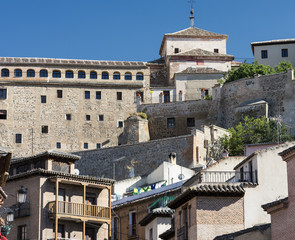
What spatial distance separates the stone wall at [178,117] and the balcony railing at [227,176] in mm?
49787

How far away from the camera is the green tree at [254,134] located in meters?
80.4

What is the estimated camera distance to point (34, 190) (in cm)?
4803

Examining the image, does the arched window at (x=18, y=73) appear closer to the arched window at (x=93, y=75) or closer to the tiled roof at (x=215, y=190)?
the arched window at (x=93, y=75)

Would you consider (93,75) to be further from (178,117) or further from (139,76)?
(178,117)

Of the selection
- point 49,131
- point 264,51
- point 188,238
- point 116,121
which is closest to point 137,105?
point 116,121

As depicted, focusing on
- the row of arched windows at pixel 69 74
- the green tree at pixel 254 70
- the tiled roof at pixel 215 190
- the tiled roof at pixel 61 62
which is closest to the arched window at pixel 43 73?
the row of arched windows at pixel 69 74

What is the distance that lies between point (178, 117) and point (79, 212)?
4646cm

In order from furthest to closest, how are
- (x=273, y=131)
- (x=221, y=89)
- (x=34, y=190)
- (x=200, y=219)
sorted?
(x=221, y=89) < (x=273, y=131) < (x=34, y=190) < (x=200, y=219)

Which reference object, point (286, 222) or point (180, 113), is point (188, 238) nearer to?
point (286, 222)

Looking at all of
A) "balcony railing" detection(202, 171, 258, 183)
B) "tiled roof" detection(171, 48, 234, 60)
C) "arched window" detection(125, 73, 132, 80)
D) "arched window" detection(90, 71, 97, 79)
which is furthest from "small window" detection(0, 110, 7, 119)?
"balcony railing" detection(202, 171, 258, 183)

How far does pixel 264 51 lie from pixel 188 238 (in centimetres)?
6849

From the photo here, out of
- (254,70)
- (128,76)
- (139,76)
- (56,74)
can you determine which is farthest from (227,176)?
(56,74)

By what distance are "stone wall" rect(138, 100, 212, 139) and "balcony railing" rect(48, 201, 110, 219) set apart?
43.5m

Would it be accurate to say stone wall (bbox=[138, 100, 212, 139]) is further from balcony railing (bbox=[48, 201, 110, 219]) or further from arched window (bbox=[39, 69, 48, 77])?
balcony railing (bbox=[48, 201, 110, 219])
